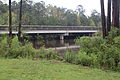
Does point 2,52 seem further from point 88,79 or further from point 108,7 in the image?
point 88,79

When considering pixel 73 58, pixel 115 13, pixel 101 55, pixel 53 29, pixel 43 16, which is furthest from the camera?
pixel 43 16

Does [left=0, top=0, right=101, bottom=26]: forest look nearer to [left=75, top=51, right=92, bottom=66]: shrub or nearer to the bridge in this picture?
the bridge

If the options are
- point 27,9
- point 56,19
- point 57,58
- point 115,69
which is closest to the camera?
point 115,69

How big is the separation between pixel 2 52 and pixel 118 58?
641cm

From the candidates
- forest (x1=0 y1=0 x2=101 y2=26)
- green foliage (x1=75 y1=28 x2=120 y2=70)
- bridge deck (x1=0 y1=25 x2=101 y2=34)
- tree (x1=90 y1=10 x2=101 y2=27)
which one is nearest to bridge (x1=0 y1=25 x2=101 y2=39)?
bridge deck (x1=0 y1=25 x2=101 y2=34)

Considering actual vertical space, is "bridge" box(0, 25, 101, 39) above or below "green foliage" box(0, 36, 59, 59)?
above

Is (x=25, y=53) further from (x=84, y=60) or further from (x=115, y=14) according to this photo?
(x=115, y=14)

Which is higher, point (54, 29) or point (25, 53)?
point (54, 29)

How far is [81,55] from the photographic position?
30.5 feet

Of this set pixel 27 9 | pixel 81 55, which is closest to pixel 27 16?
pixel 27 9

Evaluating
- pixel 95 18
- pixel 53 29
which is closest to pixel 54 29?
pixel 53 29

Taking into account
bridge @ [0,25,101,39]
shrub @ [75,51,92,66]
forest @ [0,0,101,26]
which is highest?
forest @ [0,0,101,26]

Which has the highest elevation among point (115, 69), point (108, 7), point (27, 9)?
point (27, 9)

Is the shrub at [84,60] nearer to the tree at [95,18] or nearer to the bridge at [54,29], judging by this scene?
the bridge at [54,29]
